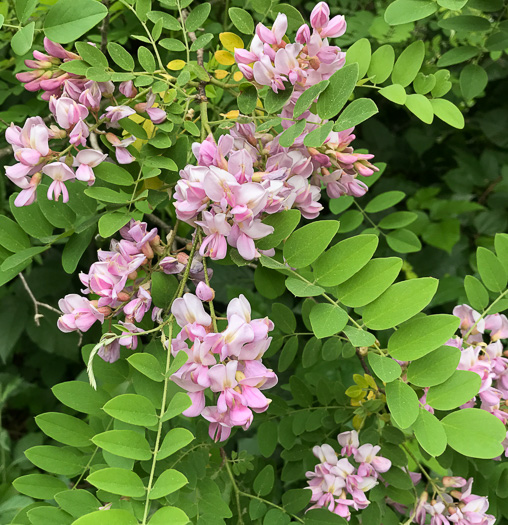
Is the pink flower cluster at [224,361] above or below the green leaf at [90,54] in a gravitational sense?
below

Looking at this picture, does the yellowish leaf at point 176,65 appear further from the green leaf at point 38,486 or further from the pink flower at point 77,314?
the green leaf at point 38,486

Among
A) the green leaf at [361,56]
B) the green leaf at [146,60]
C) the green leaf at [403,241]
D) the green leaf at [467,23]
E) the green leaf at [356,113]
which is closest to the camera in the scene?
the green leaf at [356,113]

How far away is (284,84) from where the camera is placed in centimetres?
64

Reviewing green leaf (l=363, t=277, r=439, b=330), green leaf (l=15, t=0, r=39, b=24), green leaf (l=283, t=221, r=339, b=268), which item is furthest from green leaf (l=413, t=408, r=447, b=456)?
green leaf (l=15, t=0, r=39, b=24)

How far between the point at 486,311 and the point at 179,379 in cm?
49

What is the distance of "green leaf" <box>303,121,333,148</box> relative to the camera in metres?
0.59

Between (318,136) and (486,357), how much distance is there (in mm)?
400

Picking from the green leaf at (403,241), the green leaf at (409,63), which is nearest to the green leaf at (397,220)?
the green leaf at (403,241)

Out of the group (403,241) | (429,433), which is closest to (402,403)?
(429,433)

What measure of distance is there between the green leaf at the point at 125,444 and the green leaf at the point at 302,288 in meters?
0.22

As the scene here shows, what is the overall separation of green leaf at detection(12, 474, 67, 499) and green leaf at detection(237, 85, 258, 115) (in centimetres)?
50

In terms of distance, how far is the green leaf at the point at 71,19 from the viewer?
65cm

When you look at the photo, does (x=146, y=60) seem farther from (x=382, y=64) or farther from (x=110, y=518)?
(x=110, y=518)

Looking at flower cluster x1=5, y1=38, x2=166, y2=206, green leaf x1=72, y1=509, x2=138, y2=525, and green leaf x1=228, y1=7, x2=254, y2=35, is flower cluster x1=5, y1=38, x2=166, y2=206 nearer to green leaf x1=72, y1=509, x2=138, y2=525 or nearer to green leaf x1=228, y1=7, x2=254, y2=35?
green leaf x1=228, y1=7, x2=254, y2=35
